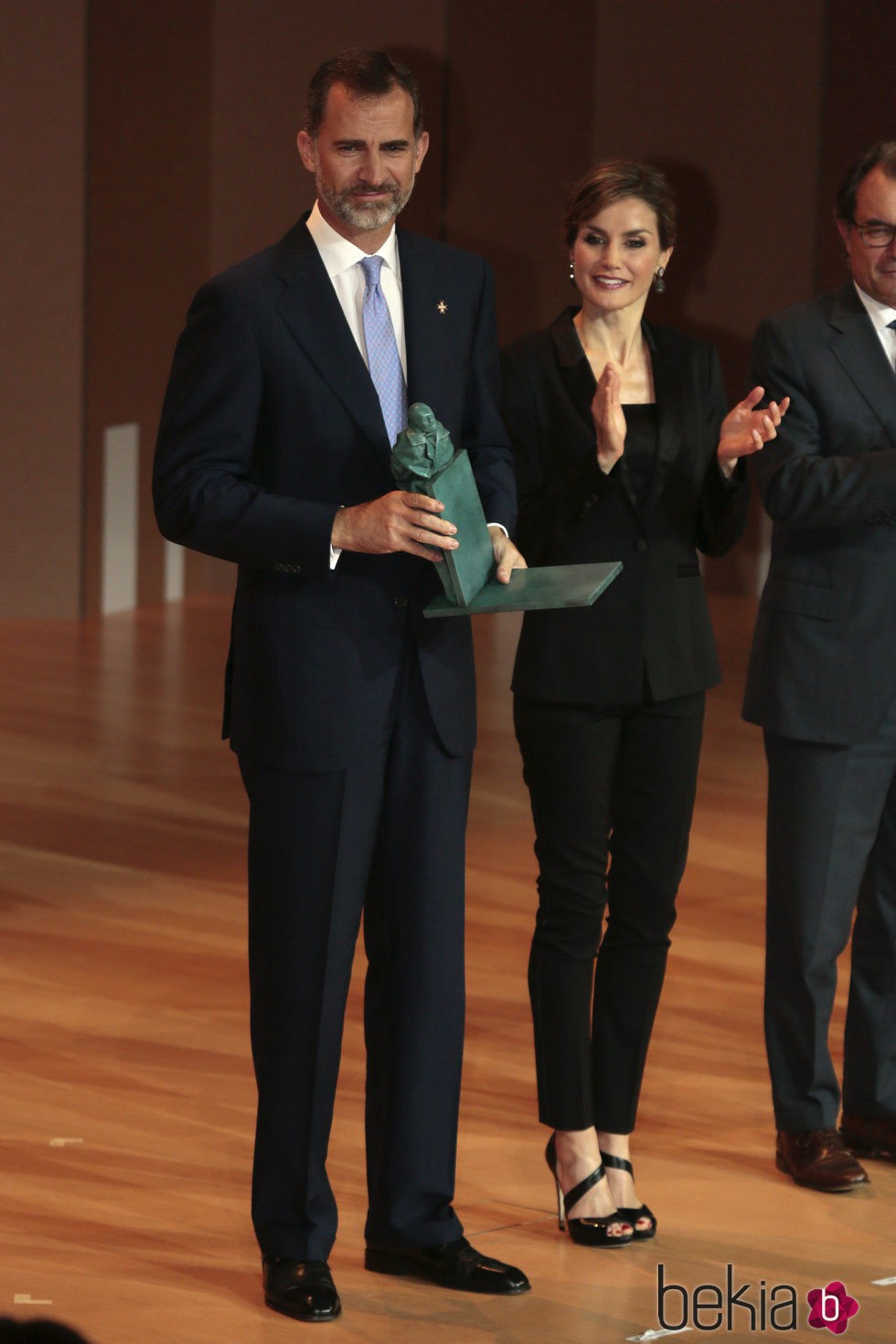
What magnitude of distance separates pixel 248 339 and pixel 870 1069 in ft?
5.43

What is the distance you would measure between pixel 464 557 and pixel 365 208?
487mm

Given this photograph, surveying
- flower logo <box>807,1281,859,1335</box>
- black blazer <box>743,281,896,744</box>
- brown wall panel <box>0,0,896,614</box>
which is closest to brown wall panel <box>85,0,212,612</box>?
brown wall panel <box>0,0,896,614</box>

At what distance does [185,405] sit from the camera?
8.30ft

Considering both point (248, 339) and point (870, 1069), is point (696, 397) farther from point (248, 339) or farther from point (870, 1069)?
point (870, 1069)

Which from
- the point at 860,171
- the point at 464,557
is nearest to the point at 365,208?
the point at 464,557

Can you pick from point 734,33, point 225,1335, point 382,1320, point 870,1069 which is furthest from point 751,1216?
point 734,33

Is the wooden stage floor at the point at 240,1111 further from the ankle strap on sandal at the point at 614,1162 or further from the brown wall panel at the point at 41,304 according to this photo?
the brown wall panel at the point at 41,304

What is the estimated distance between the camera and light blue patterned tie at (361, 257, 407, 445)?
259 centimetres

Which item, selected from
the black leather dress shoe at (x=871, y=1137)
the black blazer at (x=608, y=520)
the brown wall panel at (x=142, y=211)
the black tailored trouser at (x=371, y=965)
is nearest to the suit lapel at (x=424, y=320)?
the black blazer at (x=608, y=520)

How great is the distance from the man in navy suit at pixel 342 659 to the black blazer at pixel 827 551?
1.82 ft

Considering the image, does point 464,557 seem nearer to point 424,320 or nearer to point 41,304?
point 424,320

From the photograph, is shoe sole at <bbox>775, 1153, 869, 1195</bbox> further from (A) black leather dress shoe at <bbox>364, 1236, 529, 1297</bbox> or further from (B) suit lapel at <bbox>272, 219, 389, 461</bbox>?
(B) suit lapel at <bbox>272, 219, 389, 461</bbox>

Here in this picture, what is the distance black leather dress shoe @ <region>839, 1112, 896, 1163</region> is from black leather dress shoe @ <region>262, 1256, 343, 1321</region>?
1.05 meters

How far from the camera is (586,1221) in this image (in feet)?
9.42
